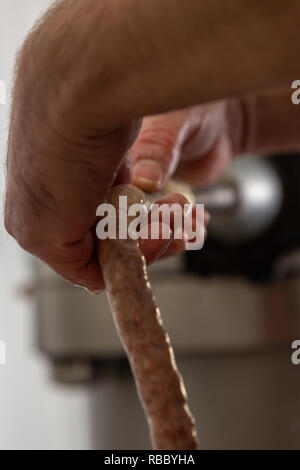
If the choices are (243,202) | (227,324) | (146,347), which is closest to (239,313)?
(227,324)

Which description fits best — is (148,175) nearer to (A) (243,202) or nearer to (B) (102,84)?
(B) (102,84)

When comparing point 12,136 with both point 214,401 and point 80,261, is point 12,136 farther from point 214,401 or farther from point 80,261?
point 214,401

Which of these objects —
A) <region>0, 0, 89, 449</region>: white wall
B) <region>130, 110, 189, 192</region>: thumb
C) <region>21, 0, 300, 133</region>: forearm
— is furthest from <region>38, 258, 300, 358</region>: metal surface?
<region>0, 0, 89, 449</region>: white wall

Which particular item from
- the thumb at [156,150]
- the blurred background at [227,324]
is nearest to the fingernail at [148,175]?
the thumb at [156,150]

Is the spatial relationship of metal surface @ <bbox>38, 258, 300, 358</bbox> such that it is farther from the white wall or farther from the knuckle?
the white wall
